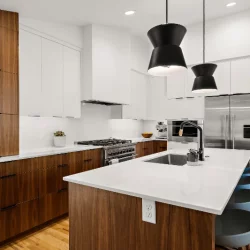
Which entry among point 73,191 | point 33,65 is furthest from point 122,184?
point 33,65

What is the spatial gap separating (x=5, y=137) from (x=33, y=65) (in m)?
1.06

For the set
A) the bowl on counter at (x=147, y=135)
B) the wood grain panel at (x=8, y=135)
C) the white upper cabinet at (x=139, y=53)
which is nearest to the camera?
the wood grain panel at (x=8, y=135)

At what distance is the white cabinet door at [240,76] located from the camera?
3.94 m

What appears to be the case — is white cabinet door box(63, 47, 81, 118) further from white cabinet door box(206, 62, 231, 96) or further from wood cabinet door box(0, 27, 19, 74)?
white cabinet door box(206, 62, 231, 96)

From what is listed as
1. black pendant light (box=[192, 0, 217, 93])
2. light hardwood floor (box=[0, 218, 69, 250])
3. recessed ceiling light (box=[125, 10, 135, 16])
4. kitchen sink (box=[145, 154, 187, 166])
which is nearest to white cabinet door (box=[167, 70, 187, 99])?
recessed ceiling light (box=[125, 10, 135, 16])

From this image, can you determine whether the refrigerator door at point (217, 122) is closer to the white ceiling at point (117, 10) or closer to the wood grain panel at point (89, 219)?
the white ceiling at point (117, 10)

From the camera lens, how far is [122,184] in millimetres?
1401

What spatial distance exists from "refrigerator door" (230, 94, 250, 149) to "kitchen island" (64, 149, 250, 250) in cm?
247

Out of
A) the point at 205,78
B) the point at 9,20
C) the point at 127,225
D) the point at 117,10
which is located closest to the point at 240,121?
the point at 205,78

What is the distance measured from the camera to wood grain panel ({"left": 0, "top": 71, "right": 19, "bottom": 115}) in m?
2.56

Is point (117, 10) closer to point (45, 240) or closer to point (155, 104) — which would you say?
point (155, 104)

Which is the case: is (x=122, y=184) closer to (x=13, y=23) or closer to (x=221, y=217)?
(x=221, y=217)

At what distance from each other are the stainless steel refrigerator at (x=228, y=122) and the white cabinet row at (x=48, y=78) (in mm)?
2535

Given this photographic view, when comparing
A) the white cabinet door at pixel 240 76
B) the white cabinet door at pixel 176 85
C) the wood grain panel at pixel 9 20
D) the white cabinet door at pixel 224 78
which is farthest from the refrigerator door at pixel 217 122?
the wood grain panel at pixel 9 20
